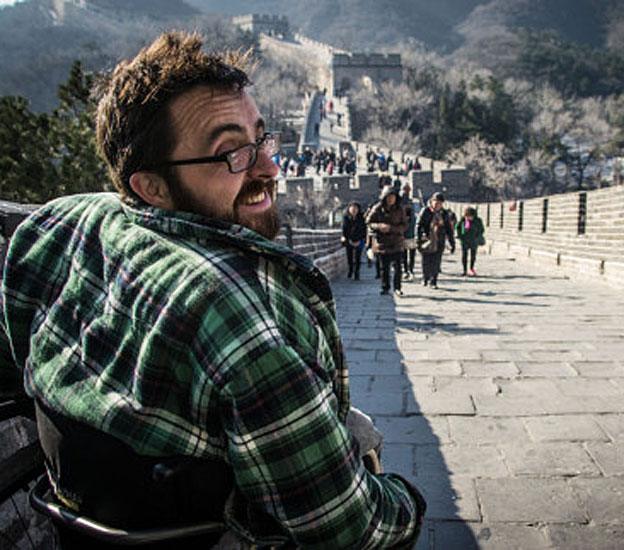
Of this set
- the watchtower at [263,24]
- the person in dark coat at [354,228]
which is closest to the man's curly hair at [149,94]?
the person in dark coat at [354,228]

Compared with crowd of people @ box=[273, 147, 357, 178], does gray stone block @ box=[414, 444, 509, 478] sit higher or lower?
higher

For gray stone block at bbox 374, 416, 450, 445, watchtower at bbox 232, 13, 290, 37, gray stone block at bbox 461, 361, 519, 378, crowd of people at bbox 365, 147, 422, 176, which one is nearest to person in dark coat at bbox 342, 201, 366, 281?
gray stone block at bbox 461, 361, 519, 378

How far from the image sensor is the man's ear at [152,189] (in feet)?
4.54

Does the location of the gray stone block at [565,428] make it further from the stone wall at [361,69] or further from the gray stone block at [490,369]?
the stone wall at [361,69]

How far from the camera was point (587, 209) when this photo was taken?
11.6m

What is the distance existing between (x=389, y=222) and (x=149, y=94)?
23.3 ft

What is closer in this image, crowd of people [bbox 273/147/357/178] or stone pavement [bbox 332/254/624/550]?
stone pavement [bbox 332/254/624/550]

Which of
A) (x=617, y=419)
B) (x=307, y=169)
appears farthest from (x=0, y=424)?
(x=307, y=169)

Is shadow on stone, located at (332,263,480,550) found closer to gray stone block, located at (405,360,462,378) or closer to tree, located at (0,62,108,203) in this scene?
gray stone block, located at (405,360,462,378)

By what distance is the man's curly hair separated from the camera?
1336 millimetres

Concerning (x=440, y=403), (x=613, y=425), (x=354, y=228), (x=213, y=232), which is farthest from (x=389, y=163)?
A: (x=213, y=232)

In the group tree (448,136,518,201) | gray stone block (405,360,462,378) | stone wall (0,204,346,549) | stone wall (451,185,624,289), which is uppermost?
stone wall (0,204,346,549)

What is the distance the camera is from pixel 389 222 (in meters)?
8.31

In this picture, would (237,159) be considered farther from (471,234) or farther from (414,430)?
(471,234)
